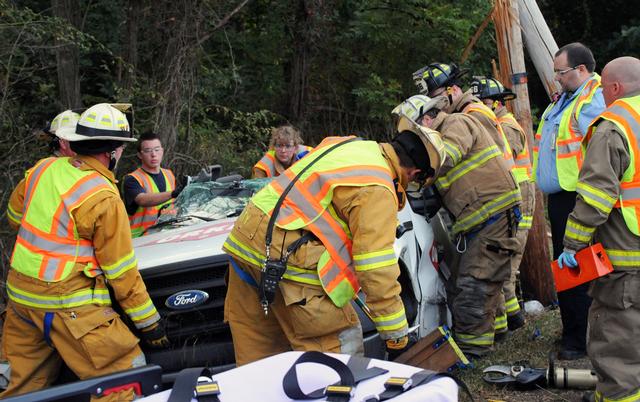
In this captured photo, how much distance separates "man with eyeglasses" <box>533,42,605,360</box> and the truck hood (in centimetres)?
234

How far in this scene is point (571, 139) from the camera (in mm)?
5656

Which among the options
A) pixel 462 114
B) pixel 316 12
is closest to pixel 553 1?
pixel 316 12

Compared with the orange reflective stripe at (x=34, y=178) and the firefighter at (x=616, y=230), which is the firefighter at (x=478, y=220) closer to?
the firefighter at (x=616, y=230)

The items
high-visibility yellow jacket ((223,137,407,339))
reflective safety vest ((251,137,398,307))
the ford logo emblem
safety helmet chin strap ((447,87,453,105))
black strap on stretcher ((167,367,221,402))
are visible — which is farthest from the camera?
safety helmet chin strap ((447,87,453,105))

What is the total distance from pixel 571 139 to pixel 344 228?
8.44 feet

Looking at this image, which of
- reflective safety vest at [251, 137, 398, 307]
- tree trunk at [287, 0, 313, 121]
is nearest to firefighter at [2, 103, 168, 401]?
reflective safety vest at [251, 137, 398, 307]

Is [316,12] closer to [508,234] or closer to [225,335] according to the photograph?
[508,234]

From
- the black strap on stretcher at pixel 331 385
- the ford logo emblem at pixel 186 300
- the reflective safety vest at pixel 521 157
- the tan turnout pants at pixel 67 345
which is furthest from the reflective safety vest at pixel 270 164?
the black strap on stretcher at pixel 331 385

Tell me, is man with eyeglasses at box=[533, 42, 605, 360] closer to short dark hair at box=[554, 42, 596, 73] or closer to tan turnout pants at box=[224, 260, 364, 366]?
short dark hair at box=[554, 42, 596, 73]

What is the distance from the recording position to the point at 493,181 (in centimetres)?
584

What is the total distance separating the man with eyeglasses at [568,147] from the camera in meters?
5.62

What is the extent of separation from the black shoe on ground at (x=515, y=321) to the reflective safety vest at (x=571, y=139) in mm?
1497

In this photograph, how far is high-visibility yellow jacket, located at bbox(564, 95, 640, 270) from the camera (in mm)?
4160

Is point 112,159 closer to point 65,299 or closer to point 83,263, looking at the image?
point 83,263
